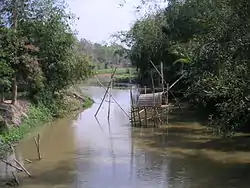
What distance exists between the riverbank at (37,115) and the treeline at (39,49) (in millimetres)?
556

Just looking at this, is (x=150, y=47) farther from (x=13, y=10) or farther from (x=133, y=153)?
(x=133, y=153)

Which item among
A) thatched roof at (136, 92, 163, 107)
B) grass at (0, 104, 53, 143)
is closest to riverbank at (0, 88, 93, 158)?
grass at (0, 104, 53, 143)

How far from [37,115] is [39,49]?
343 centimetres

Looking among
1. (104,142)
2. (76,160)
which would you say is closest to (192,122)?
(104,142)

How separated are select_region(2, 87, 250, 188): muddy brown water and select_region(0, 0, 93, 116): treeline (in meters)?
2.77

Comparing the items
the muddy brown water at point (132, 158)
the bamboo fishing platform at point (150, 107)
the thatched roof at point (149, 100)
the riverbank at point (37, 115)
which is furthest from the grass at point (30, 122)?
the thatched roof at point (149, 100)

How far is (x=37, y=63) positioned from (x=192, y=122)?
333 inches

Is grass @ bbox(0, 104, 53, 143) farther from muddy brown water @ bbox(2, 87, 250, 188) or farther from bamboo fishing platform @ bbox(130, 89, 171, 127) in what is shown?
bamboo fishing platform @ bbox(130, 89, 171, 127)

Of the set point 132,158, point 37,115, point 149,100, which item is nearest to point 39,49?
point 37,115

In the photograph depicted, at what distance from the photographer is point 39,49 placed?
22531 mm

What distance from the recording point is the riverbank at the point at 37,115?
16.4m

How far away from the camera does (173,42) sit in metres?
30.0

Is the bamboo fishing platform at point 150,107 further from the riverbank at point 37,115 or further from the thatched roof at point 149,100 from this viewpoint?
the riverbank at point 37,115

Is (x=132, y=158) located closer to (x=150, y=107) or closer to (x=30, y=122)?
(x=150, y=107)
